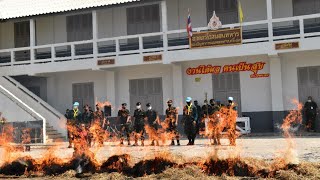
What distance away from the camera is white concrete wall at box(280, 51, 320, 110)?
746 inches

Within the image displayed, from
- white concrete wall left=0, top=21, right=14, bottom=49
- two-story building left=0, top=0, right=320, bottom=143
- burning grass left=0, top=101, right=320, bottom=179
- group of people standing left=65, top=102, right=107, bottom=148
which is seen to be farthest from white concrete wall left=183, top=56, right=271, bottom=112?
white concrete wall left=0, top=21, right=14, bottom=49

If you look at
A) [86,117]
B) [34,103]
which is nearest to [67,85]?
[34,103]

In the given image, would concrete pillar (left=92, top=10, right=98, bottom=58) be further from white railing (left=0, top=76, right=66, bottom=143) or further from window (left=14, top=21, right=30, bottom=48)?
window (left=14, top=21, right=30, bottom=48)

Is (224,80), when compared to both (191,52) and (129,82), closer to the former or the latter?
(191,52)

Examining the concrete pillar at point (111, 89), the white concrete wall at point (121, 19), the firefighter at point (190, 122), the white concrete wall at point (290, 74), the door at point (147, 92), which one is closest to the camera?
the firefighter at point (190, 122)

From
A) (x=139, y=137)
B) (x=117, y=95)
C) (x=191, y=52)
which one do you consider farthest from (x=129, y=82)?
(x=139, y=137)

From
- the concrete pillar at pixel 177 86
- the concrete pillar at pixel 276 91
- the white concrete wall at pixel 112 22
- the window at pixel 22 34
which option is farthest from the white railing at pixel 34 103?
the concrete pillar at pixel 276 91

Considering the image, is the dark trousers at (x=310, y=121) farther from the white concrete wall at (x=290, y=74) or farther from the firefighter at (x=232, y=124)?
the firefighter at (x=232, y=124)

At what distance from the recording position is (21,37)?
24.5 m

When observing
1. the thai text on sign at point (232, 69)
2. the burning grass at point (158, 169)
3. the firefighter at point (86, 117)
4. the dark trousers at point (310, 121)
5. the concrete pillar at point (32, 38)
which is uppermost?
the concrete pillar at point (32, 38)

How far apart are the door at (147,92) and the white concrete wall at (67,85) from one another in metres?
1.65

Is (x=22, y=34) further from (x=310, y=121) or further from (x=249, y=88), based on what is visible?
(x=310, y=121)

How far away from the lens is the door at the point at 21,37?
24078mm

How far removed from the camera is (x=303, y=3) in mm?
19312
